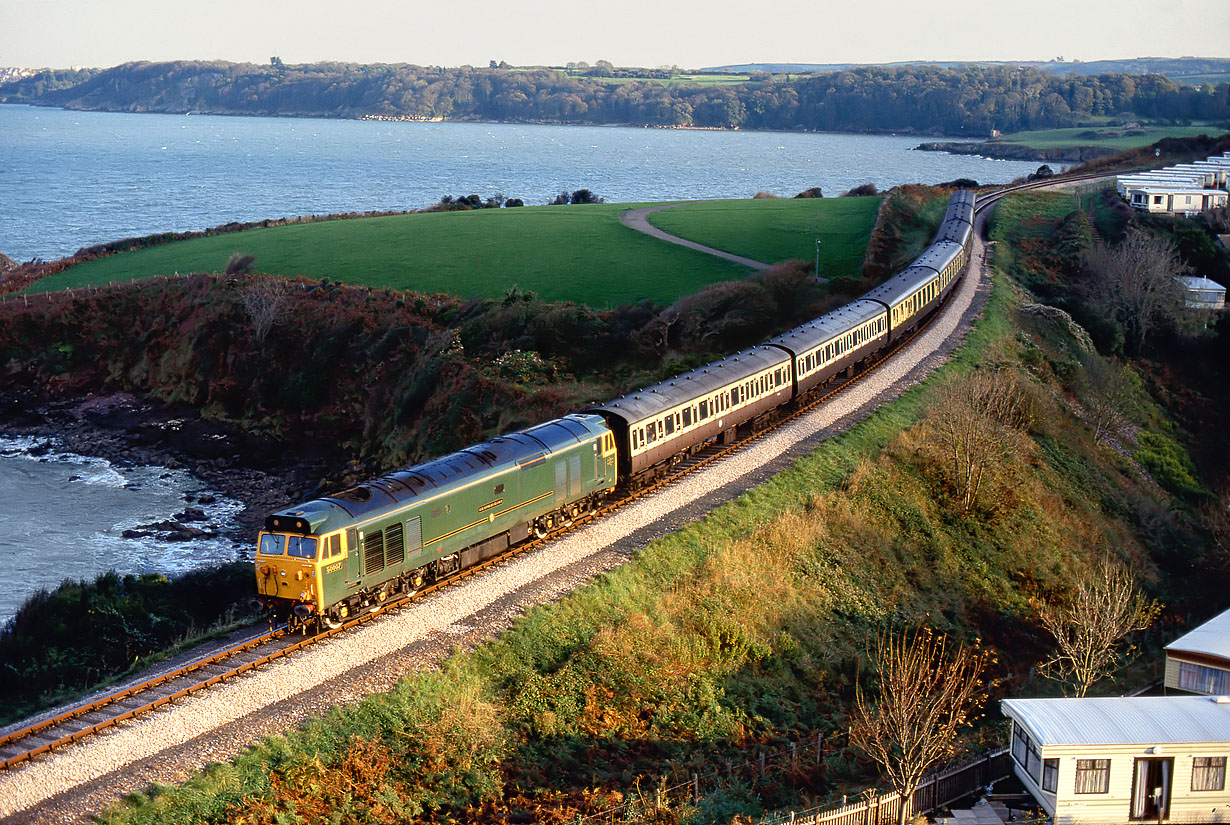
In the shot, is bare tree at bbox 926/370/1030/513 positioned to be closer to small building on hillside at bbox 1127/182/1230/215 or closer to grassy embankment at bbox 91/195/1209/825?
grassy embankment at bbox 91/195/1209/825

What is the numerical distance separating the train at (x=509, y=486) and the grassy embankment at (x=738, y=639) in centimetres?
310

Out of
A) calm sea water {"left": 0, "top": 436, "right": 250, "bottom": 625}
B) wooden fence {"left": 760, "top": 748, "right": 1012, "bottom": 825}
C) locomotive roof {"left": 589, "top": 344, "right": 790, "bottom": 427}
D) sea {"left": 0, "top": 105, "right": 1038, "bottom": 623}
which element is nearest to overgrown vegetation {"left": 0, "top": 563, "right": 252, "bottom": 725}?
calm sea water {"left": 0, "top": 436, "right": 250, "bottom": 625}

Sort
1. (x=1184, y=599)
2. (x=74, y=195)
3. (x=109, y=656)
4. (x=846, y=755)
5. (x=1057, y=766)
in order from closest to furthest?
(x=1057, y=766), (x=846, y=755), (x=109, y=656), (x=1184, y=599), (x=74, y=195)

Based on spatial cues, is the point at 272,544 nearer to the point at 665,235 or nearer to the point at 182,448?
the point at 182,448

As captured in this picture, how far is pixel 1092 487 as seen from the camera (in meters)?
49.3

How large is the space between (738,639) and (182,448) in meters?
40.9

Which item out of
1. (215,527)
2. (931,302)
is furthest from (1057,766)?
(931,302)

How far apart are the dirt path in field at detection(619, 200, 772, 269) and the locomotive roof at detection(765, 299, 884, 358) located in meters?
22.2

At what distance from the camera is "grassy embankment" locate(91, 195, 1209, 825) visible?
76.1 feet

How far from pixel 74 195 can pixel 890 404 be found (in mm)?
153107

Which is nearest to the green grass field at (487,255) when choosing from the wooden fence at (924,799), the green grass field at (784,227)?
the green grass field at (784,227)

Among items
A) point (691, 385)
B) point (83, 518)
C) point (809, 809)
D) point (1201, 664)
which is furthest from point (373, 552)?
point (83, 518)

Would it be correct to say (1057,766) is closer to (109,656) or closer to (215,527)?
(109,656)

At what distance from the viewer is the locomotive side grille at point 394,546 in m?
27.8
